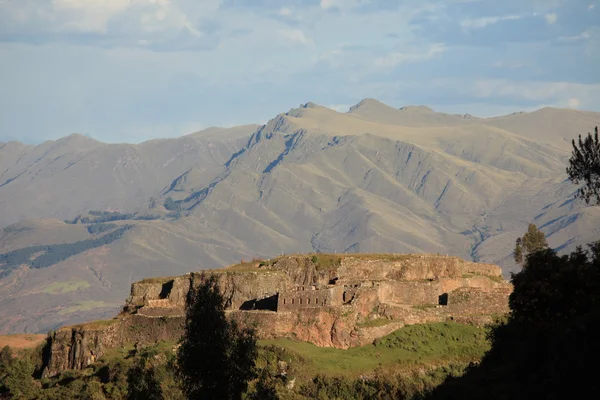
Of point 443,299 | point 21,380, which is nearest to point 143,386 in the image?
point 21,380

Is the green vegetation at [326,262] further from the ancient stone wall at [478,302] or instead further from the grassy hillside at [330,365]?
the grassy hillside at [330,365]

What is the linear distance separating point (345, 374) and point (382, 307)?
9.68 meters

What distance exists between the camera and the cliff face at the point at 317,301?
68938mm

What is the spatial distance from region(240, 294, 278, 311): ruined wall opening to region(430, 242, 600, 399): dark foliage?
689 inches

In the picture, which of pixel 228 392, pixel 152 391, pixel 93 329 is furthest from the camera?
pixel 93 329

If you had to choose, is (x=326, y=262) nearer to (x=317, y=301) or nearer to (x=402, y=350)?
(x=317, y=301)

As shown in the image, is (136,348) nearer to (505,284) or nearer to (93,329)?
(93,329)

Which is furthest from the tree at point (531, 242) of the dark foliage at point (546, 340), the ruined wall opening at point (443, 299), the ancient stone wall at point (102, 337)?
the ancient stone wall at point (102, 337)

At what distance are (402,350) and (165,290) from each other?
74.9 feet

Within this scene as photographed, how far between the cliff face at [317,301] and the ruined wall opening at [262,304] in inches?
3.1

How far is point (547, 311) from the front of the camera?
5331cm

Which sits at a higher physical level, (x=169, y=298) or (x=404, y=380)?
(x=169, y=298)

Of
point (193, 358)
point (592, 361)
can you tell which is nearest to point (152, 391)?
point (193, 358)

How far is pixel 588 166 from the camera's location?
61.7 m
